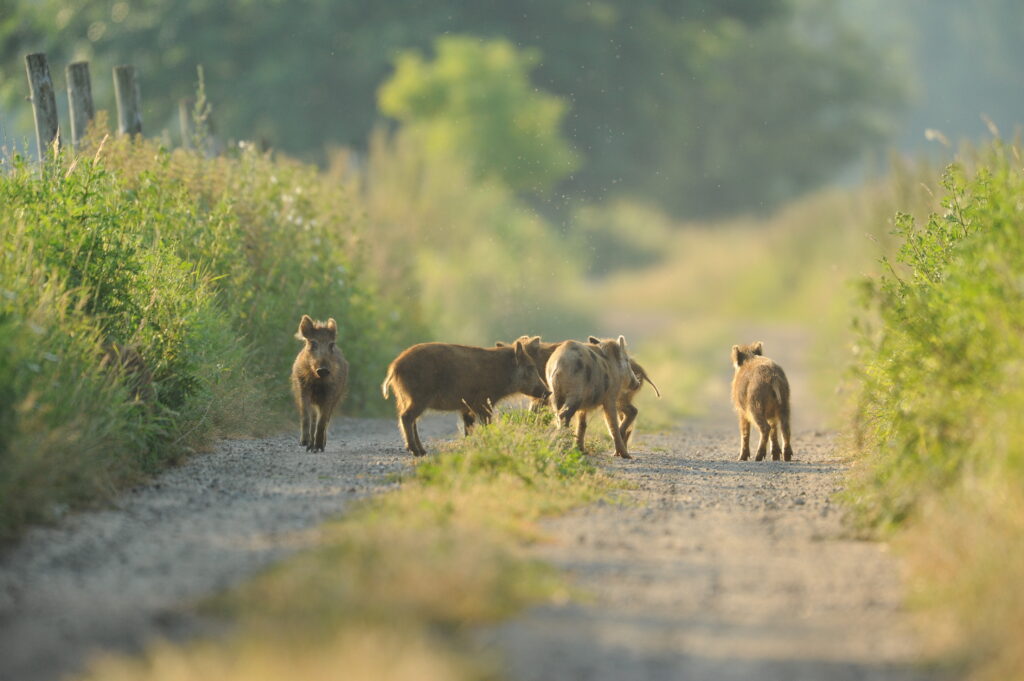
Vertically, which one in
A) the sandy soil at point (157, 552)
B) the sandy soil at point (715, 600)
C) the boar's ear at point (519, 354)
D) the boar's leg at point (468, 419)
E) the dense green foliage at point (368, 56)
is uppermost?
the dense green foliage at point (368, 56)

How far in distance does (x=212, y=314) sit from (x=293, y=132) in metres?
31.0

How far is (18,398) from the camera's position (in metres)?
8.82

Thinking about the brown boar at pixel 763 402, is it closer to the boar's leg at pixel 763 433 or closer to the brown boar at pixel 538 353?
the boar's leg at pixel 763 433

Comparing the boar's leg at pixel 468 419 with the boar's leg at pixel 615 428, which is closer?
the boar's leg at pixel 615 428

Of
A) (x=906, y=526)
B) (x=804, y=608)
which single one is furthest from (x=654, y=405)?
(x=804, y=608)

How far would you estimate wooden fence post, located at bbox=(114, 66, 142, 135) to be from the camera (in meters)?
17.8

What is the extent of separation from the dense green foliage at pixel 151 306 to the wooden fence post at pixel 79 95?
116cm

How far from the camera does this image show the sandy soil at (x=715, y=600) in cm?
648

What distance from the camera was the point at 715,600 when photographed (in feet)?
24.4

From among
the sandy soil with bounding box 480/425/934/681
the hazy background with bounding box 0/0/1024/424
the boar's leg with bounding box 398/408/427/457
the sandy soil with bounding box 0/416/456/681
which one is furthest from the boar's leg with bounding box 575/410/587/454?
the hazy background with bounding box 0/0/1024/424

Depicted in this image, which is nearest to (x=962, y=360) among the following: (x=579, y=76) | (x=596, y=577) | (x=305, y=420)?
(x=596, y=577)

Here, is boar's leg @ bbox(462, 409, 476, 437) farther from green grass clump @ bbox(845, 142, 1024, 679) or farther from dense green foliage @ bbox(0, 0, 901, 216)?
dense green foliage @ bbox(0, 0, 901, 216)

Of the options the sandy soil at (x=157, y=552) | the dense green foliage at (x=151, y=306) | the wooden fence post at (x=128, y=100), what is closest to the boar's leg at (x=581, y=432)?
the sandy soil at (x=157, y=552)

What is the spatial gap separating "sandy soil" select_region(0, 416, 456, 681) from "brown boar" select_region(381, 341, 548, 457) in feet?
3.66
